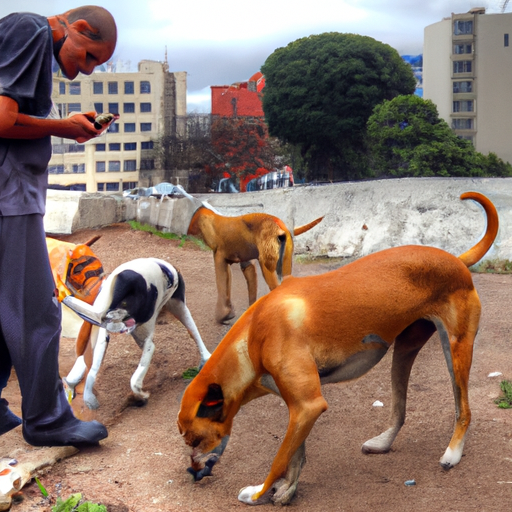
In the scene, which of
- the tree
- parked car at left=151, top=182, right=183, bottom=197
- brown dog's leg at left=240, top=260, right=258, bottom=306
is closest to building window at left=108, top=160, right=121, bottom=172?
parked car at left=151, top=182, right=183, bottom=197

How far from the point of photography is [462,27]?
9938 millimetres

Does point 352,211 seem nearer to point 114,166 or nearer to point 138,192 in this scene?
point 138,192

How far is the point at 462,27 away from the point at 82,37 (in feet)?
24.7

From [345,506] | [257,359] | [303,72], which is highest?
[303,72]

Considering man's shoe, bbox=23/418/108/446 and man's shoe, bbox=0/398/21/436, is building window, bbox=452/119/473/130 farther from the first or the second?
man's shoe, bbox=0/398/21/436

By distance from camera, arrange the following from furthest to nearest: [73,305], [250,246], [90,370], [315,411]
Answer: [250,246], [90,370], [73,305], [315,411]

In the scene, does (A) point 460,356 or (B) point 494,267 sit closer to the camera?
(A) point 460,356

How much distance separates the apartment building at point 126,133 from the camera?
293 inches

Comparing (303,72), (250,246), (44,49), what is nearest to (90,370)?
(250,246)

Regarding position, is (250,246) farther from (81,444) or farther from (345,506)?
(345,506)

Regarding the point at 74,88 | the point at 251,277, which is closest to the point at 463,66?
the point at 251,277

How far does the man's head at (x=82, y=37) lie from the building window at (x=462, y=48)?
7014 mm

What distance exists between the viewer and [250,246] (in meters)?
6.73

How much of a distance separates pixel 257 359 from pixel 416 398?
84.3 inches
